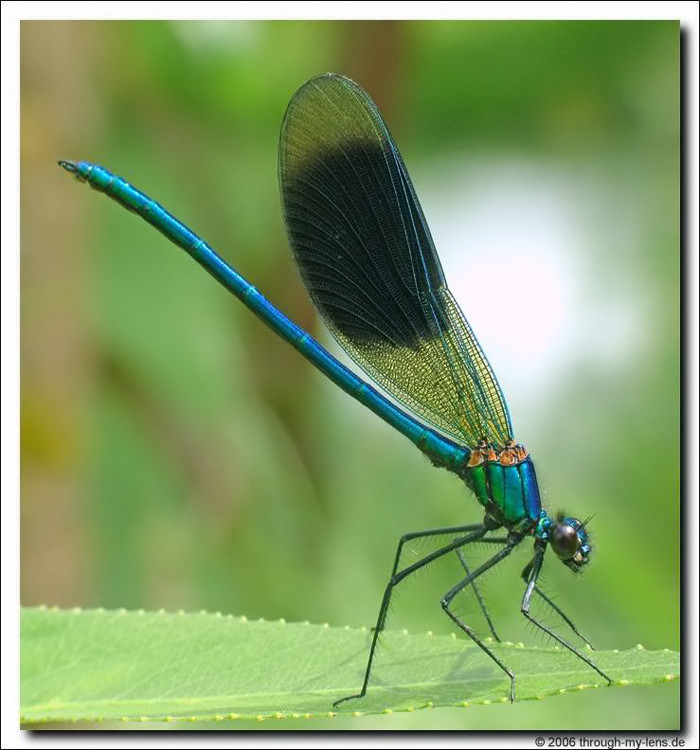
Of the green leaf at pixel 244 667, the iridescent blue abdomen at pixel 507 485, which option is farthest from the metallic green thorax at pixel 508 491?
the green leaf at pixel 244 667

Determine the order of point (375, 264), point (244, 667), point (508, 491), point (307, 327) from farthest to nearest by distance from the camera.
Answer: point (307, 327) → point (375, 264) → point (508, 491) → point (244, 667)

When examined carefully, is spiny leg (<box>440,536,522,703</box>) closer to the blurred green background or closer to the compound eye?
the compound eye

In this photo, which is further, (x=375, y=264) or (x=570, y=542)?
(x=375, y=264)

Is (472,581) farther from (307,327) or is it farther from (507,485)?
(307,327)

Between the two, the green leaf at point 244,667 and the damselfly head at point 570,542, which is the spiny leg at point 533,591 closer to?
the damselfly head at point 570,542

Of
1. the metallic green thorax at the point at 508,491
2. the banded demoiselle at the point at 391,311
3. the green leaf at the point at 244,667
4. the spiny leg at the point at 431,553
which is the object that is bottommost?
the green leaf at the point at 244,667

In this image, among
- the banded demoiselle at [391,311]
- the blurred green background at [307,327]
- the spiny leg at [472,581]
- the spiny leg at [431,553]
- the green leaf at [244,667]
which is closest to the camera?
the green leaf at [244,667]

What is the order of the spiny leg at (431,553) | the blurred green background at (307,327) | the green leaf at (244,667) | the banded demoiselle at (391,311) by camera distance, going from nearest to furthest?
the green leaf at (244,667), the spiny leg at (431,553), the banded demoiselle at (391,311), the blurred green background at (307,327)

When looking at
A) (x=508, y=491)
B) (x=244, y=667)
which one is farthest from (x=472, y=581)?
(x=244, y=667)
